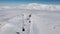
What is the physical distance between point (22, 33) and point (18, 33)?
0.33 meters

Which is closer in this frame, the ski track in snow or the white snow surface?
the ski track in snow

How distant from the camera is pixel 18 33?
476 inches

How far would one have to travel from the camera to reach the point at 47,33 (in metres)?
12.8

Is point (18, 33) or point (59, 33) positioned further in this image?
point (59, 33)

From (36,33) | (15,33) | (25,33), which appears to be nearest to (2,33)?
(15,33)

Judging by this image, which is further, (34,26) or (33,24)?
(33,24)

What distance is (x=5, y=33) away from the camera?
12.2 metres

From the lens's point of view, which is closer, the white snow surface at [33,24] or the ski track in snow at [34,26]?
the ski track in snow at [34,26]

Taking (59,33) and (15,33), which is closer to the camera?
(15,33)

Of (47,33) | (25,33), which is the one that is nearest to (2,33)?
(25,33)

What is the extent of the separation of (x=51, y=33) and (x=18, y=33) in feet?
9.63

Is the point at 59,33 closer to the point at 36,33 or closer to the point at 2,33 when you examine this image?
the point at 36,33

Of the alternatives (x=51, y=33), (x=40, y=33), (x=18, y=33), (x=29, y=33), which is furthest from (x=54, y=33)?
(x=18, y=33)

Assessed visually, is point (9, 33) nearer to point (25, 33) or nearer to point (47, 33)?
point (25, 33)
